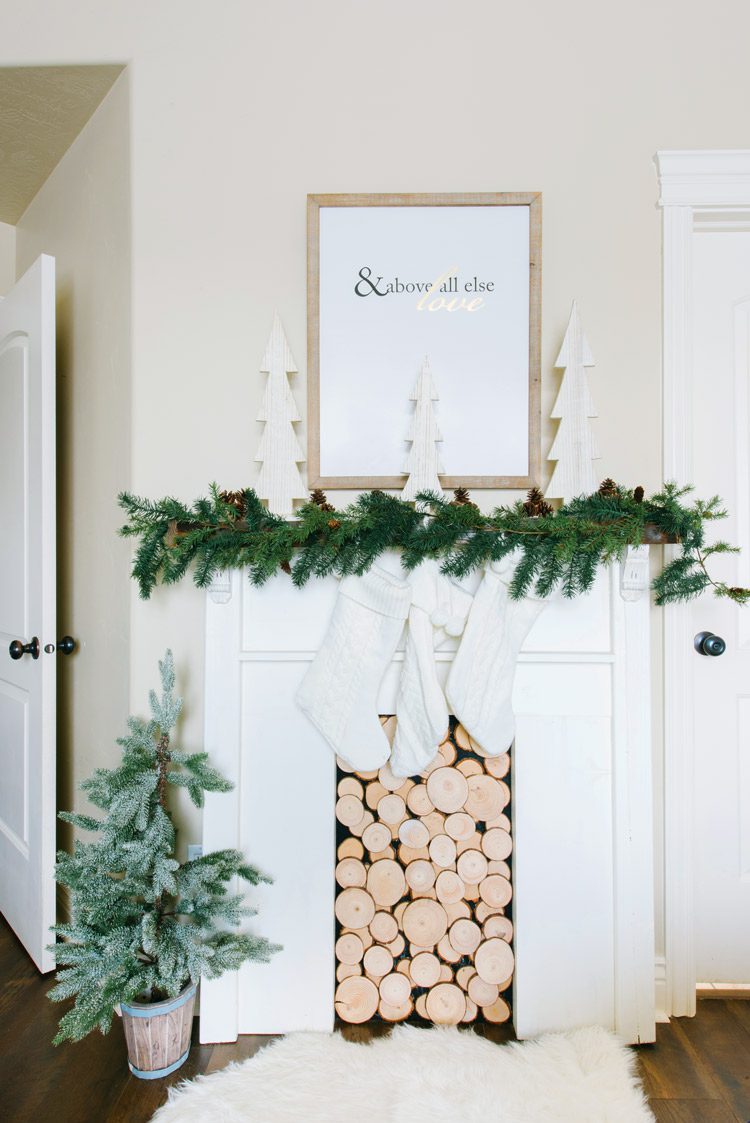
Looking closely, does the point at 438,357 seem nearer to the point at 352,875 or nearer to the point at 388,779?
the point at 388,779

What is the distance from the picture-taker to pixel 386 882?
5.42 ft

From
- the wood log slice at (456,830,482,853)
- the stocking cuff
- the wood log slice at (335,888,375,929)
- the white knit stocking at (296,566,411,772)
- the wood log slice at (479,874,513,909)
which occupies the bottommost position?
the wood log slice at (335,888,375,929)

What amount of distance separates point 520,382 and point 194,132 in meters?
1.10

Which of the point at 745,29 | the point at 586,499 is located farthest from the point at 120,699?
the point at 745,29

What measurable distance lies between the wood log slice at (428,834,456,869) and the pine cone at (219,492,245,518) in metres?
0.95

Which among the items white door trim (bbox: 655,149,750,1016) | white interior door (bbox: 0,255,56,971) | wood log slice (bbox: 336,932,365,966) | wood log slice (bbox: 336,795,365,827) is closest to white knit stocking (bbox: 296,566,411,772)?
wood log slice (bbox: 336,795,365,827)

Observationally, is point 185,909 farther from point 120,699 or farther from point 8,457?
point 8,457

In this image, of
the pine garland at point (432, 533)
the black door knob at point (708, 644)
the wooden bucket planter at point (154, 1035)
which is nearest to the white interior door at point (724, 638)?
the black door knob at point (708, 644)

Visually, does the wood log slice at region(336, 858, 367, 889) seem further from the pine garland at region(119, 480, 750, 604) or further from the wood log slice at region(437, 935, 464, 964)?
the pine garland at region(119, 480, 750, 604)

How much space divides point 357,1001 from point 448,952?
26 cm

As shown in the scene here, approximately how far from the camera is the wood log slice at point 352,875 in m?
1.66

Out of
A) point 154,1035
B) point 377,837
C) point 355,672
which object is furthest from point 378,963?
point 355,672

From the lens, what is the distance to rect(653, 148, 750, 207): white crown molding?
1733 mm

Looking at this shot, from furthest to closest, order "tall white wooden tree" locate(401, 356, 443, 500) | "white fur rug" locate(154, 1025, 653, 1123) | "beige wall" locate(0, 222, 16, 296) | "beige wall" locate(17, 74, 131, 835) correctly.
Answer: "beige wall" locate(0, 222, 16, 296), "beige wall" locate(17, 74, 131, 835), "tall white wooden tree" locate(401, 356, 443, 500), "white fur rug" locate(154, 1025, 653, 1123)
